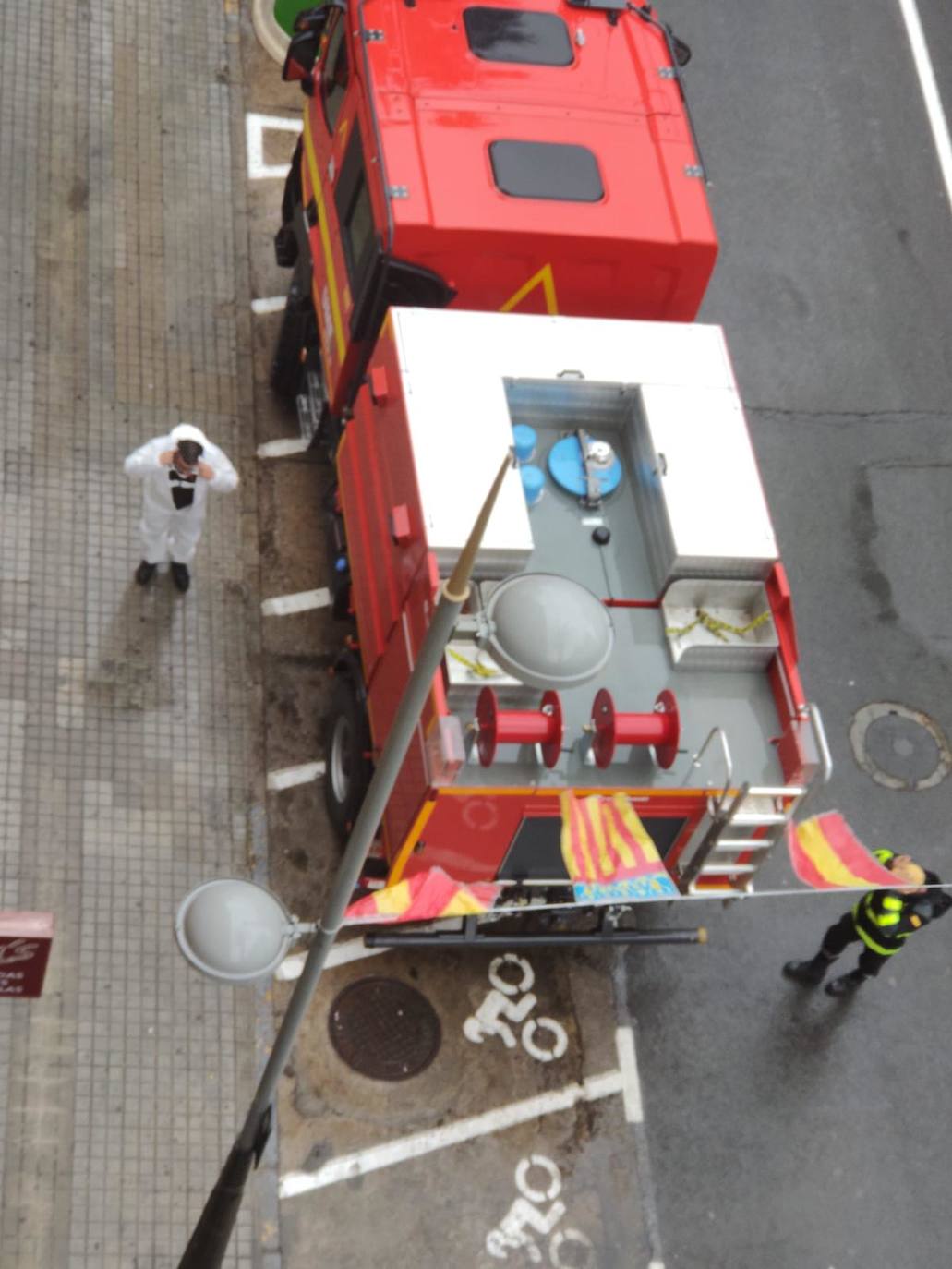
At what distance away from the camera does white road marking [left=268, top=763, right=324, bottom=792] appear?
11.4 meters

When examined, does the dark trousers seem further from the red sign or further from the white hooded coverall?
the red sign

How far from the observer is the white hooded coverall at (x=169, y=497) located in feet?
35.9

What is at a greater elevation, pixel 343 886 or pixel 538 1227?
pixel 343 886

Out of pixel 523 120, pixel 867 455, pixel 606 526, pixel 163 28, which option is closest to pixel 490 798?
pixel 606 526

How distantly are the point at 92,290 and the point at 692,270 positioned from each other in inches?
202

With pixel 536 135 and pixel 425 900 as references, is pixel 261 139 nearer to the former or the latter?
pixel 536 135

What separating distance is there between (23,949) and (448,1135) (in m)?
3.93

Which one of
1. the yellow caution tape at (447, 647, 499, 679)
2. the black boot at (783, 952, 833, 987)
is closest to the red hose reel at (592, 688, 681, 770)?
the yellow caution tape at (447, 647, 499, 679)

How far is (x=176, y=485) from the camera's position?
11.0 metres

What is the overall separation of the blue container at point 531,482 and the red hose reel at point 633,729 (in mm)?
1522

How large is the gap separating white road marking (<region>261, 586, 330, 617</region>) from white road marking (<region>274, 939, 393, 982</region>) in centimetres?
258

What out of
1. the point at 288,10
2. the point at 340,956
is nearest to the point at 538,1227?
the point at 340,956

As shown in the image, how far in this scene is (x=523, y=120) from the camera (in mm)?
11172

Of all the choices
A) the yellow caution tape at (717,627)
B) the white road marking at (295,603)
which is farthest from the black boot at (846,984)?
the white road marking at (295,603)
